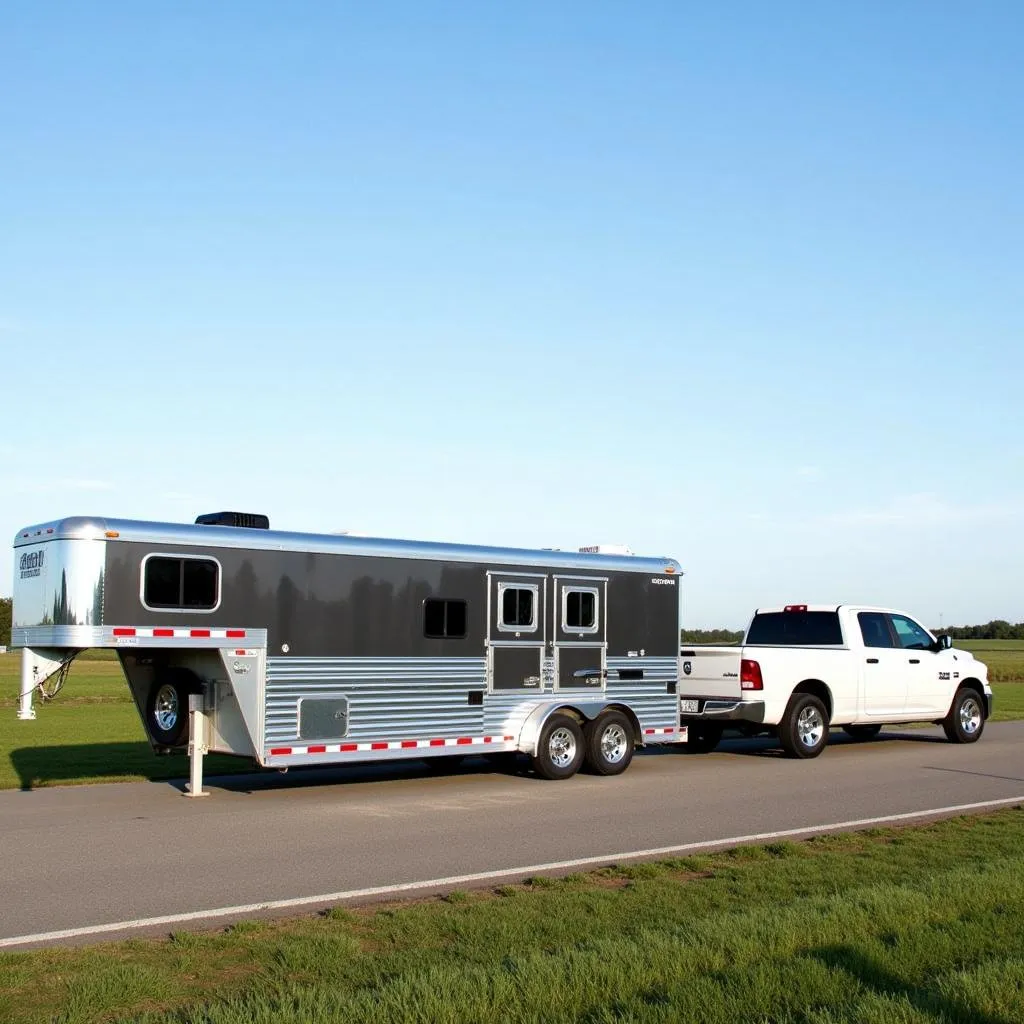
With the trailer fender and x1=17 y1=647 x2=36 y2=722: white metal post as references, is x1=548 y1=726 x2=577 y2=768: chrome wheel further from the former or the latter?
x1=17 y1=647 x2=36 y2=722: white metal post

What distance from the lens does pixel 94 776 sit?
50.3ft

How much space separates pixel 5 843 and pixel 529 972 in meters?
6.34

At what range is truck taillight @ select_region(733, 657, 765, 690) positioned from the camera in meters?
17.5

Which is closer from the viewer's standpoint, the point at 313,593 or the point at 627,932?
the point at 627,932

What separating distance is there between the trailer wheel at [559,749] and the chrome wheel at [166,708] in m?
4.04

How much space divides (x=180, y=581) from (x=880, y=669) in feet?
35.4

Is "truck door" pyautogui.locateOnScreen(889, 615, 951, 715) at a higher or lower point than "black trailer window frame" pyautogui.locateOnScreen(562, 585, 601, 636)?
lower

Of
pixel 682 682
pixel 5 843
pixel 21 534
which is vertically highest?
pixel 21 534

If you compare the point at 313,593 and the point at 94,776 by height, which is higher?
the point at 313,593

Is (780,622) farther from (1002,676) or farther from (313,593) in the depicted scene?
(1002,676)

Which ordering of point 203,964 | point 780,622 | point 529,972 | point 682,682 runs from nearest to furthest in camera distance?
point 529,972 < point 203,964 < point 682,682 < point 780,622

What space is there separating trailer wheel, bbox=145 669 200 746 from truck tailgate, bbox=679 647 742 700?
668 centimetres

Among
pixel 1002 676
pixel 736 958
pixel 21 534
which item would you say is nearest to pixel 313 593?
pixel 21 534

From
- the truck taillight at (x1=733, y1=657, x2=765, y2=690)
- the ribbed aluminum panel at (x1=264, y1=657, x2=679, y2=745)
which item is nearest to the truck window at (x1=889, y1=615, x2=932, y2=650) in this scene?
the truck taillight at (x1=733, y1=657, x2=765, y2=690)
